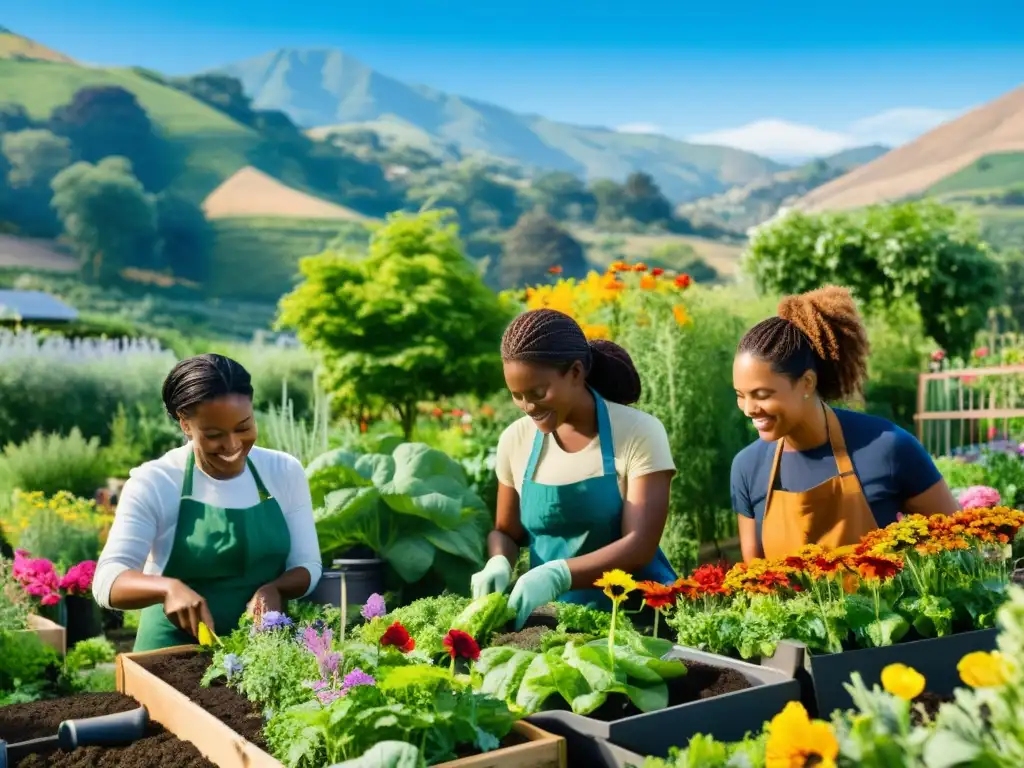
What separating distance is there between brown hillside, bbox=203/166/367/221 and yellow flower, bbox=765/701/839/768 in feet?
174

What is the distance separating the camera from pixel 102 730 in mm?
2195

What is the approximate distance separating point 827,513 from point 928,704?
922 mm

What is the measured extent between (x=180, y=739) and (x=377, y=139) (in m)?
72.1

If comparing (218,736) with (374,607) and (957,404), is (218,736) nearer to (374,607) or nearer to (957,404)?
(374,607)

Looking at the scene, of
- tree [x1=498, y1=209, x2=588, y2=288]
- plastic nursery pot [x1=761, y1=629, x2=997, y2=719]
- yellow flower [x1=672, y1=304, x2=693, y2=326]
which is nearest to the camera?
plastic nursery pot [x1=761, y1=629, x2=997, y2=719]

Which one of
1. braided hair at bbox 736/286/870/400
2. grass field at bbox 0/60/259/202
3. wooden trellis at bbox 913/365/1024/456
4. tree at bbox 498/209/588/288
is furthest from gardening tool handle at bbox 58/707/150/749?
tree at bbox 498/209/588/288

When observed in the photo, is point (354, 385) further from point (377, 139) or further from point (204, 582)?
point (377, 139)

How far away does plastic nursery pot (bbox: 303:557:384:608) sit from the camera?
4.39 meters

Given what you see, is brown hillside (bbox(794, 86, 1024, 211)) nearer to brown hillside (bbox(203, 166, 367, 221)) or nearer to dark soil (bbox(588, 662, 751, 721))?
brown hillside (bbox(203, 166, 367, 221))

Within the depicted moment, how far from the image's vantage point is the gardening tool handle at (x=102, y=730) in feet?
7.14

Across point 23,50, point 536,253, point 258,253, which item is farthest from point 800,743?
point 23,50

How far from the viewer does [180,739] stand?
2.21 meters

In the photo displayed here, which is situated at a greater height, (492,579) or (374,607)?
(374,607)

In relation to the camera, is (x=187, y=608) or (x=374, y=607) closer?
(x=374, y=607)
